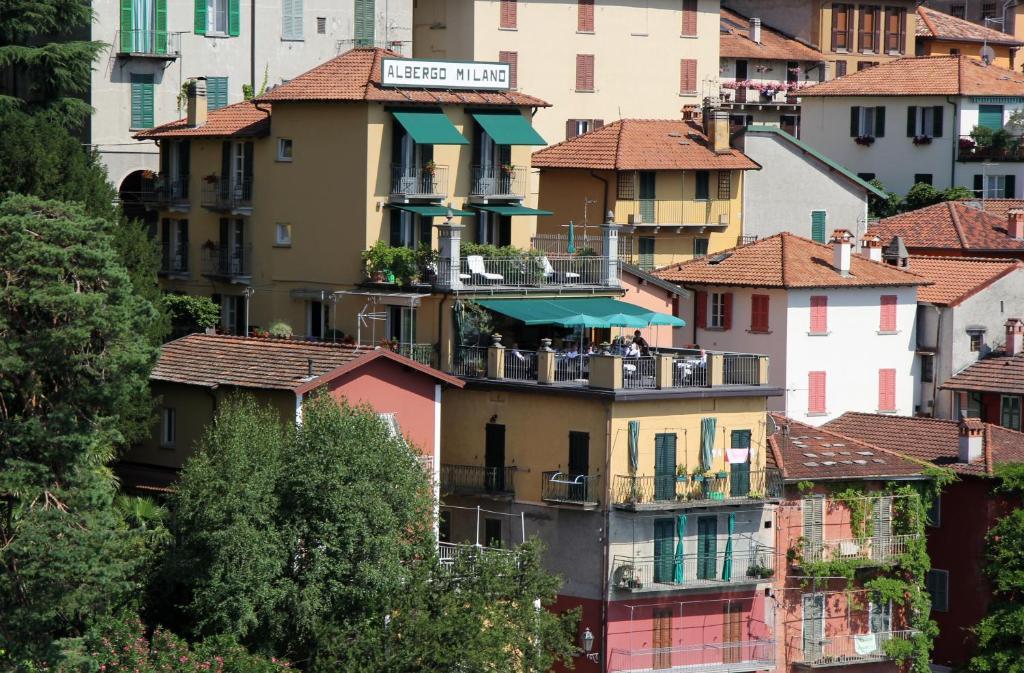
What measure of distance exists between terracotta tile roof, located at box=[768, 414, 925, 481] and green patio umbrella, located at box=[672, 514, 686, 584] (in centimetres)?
327

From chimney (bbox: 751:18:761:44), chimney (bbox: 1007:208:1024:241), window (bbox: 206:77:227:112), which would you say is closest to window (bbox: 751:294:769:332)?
chimney (bbox: 1007:208:1024:241)

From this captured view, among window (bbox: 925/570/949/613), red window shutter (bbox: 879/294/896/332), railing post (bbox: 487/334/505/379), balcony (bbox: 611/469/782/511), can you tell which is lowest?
window (bbox: 925/570/949/613)

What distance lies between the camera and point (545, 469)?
207 feet

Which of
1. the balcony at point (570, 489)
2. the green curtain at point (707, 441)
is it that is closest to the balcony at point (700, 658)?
the balcony at point (570, 489)

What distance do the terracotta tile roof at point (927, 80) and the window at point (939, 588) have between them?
31.4 metres

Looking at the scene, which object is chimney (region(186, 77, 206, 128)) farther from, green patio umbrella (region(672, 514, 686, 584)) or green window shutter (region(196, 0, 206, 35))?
green patio umbrella (region(672, 514, 686, 584))

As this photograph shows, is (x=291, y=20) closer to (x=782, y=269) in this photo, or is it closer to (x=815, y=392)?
(x=782, y=269)

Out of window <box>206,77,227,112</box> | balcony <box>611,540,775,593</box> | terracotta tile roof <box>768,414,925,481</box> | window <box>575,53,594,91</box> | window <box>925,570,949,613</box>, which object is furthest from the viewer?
window <box>575,53,594,91</box>

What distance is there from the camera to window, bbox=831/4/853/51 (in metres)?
114

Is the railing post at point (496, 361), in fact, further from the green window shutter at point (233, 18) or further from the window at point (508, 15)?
the window at point (508, 15)

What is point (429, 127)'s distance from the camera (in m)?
67.8

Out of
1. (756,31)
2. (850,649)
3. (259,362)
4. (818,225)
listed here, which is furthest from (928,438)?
(756,31)

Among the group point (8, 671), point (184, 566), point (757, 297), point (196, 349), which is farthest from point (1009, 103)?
point (8, 671)

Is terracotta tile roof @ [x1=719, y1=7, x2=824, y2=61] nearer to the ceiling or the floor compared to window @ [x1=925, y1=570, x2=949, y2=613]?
nearer to the ceiling
